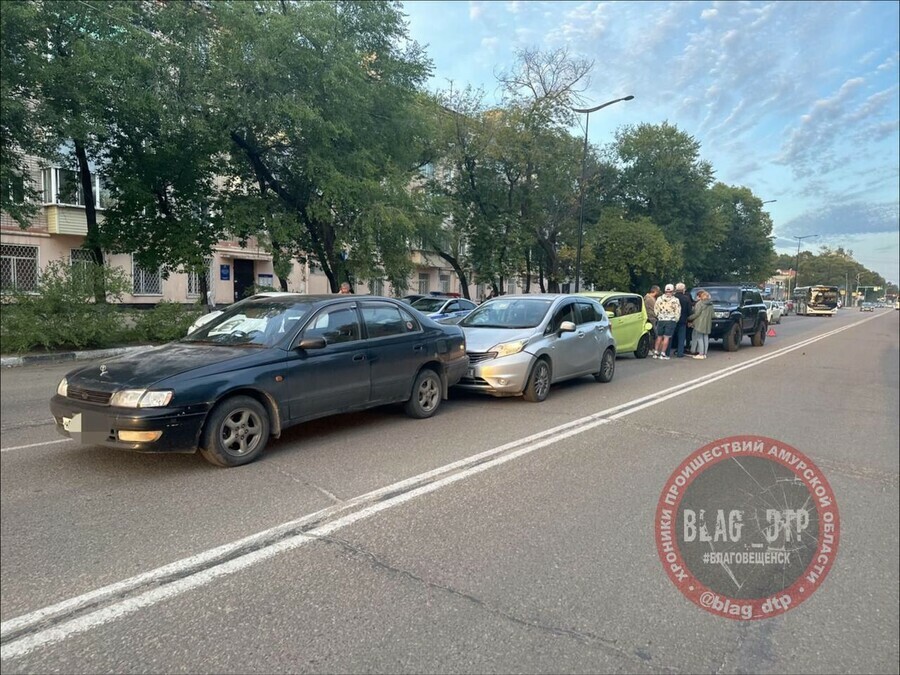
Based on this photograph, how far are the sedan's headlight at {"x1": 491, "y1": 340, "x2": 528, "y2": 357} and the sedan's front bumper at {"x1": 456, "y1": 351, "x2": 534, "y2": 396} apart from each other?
0.05 m

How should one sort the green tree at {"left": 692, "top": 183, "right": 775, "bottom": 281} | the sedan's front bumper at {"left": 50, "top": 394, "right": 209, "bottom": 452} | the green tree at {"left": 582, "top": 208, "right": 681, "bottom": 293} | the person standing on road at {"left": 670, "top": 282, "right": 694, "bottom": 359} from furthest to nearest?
1. the green tree at {"left": 692, "top": 183, "right": 775, "bottom": 281}
2. the green tree at {"left": 582, "top": 208, "right": 681, "bottom": 293}
3. the person standing on road at {"left": 670, "top": 282, "right": 694, "bottom": 359}
4. the sedan's front bumper at {"left": 50, "top": 394, "right": 209, "bottom": 452}

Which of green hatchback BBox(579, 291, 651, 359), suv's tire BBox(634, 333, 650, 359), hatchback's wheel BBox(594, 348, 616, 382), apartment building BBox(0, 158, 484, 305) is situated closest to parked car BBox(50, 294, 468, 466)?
hatchback's wheel BBox(594, 348, 616, 382)

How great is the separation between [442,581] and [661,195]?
37.3m

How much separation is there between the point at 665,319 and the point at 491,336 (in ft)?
25.6

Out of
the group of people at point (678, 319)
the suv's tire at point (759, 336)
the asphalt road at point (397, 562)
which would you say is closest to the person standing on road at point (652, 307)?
the group of people at point (678, 319)

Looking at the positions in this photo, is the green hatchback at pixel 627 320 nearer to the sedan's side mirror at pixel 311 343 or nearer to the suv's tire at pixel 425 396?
the suv's tire at pixel 425 396

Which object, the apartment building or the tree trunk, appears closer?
the tree trunk

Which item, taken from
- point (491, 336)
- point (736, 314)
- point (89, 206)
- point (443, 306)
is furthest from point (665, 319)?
point (89, 206)

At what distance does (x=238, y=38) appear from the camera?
1521 cm

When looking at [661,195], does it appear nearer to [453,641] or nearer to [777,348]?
[777,348]

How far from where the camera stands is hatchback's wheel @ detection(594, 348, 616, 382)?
1079 cm

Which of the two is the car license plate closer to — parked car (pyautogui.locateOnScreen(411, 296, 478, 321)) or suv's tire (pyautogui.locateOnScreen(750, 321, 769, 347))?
parked car (pyautogui.locateOnScreen(411, 296, 478, 321))

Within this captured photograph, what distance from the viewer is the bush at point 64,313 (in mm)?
11898

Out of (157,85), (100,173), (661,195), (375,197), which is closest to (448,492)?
(157,85)
